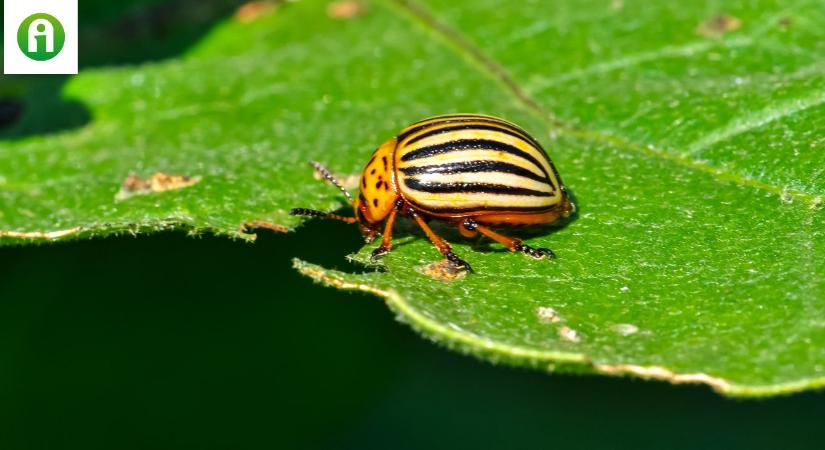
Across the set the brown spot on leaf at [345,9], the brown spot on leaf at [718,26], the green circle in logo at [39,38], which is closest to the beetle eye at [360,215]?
the brown spot on leaf at [718,26]

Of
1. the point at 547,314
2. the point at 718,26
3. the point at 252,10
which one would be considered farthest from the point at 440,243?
the point at 252,10

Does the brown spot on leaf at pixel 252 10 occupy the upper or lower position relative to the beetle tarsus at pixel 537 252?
upper

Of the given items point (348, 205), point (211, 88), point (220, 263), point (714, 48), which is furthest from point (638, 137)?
point (211, 88)

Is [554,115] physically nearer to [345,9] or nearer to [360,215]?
[360,215]

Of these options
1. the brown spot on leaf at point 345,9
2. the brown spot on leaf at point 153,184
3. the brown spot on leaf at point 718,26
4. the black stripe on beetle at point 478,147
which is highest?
the brown spot on leaf at point 345,9

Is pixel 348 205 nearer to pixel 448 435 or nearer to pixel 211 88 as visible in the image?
pixel 448 435

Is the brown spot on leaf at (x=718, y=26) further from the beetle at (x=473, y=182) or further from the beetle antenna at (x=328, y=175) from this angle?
the beetle antenna at (x=328, y=175)

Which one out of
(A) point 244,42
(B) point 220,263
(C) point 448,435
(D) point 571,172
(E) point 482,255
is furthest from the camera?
(A) point 244,42
